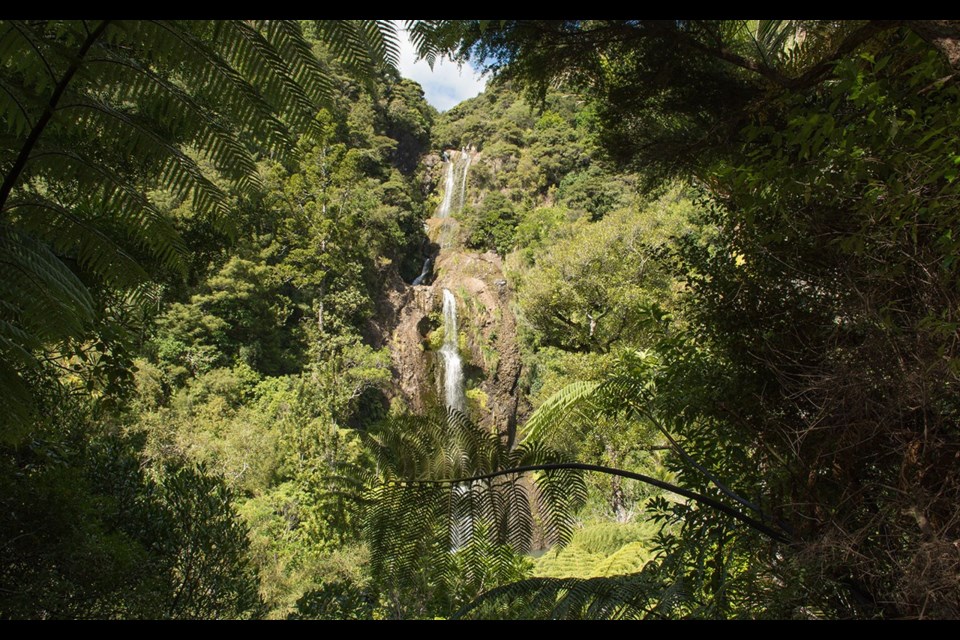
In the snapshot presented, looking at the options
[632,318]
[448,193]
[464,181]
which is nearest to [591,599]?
[632,318]

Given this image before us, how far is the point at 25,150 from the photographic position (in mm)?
1174

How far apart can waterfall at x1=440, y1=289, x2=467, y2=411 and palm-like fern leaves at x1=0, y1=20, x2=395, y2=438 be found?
1458 centimetres

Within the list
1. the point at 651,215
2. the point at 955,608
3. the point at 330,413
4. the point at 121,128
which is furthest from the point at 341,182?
the point at 955,608

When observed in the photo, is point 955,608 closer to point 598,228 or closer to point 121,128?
point 121,128

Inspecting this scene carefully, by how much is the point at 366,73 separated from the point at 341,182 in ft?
47.0

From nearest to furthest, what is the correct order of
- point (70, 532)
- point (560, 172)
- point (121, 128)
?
→ point (121, 128) → point (70, 532) → point (560, 172)

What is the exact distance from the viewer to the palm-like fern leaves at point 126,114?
4.02ft

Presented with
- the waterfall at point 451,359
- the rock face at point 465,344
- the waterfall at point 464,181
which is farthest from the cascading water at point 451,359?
the waterfall at point 464,181

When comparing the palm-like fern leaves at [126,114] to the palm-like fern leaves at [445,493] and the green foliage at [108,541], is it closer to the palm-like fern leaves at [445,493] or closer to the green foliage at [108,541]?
the palm-like fern leaves at [445,493]

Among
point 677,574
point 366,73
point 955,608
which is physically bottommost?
point 677,574

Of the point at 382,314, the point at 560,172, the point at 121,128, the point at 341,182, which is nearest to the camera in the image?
the point at 121,128

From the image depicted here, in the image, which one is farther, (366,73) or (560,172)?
(560,172)

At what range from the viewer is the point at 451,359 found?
58.8ft

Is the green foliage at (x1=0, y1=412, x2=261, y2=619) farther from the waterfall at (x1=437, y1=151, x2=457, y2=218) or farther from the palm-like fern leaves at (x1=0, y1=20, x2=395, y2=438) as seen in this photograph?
the waterfall at (x1=437, y1=151, x2=457, y2=218)
